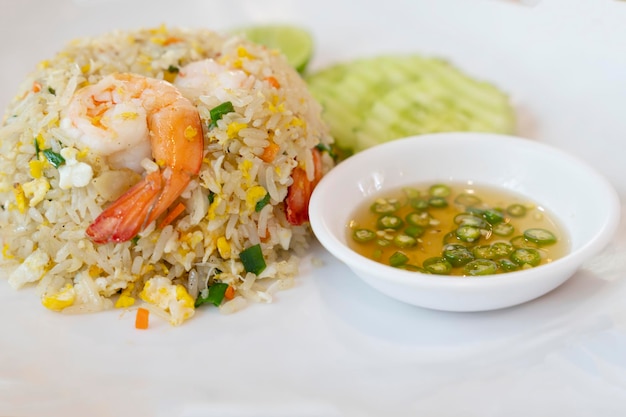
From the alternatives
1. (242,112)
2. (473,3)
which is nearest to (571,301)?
(242,112)

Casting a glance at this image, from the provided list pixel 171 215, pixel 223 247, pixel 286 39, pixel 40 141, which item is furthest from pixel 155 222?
pixel 286 39

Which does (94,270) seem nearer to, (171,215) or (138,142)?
(171,215)

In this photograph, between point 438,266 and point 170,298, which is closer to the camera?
point 438,266

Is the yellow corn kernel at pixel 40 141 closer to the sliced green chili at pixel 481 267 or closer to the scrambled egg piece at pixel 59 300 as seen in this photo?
the scrambled egg piece at pixel 59 300

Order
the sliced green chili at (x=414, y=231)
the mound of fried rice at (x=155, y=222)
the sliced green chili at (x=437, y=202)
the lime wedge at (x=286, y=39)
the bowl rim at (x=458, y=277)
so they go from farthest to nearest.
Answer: the lime wedge at (x=286, y=39), the sliced green chili at (x=437, y=202), the sliced green chili at (x=414, y=231), the mound of fried rice at (x=155, y=222), the bowl rim at (x=458, y=277)

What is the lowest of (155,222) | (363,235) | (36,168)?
(363,235)

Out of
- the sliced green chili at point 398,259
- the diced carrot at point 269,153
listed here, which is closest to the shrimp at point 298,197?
the diced carrot at point 269,153

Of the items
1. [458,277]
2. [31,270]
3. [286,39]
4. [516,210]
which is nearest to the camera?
[458,277]
